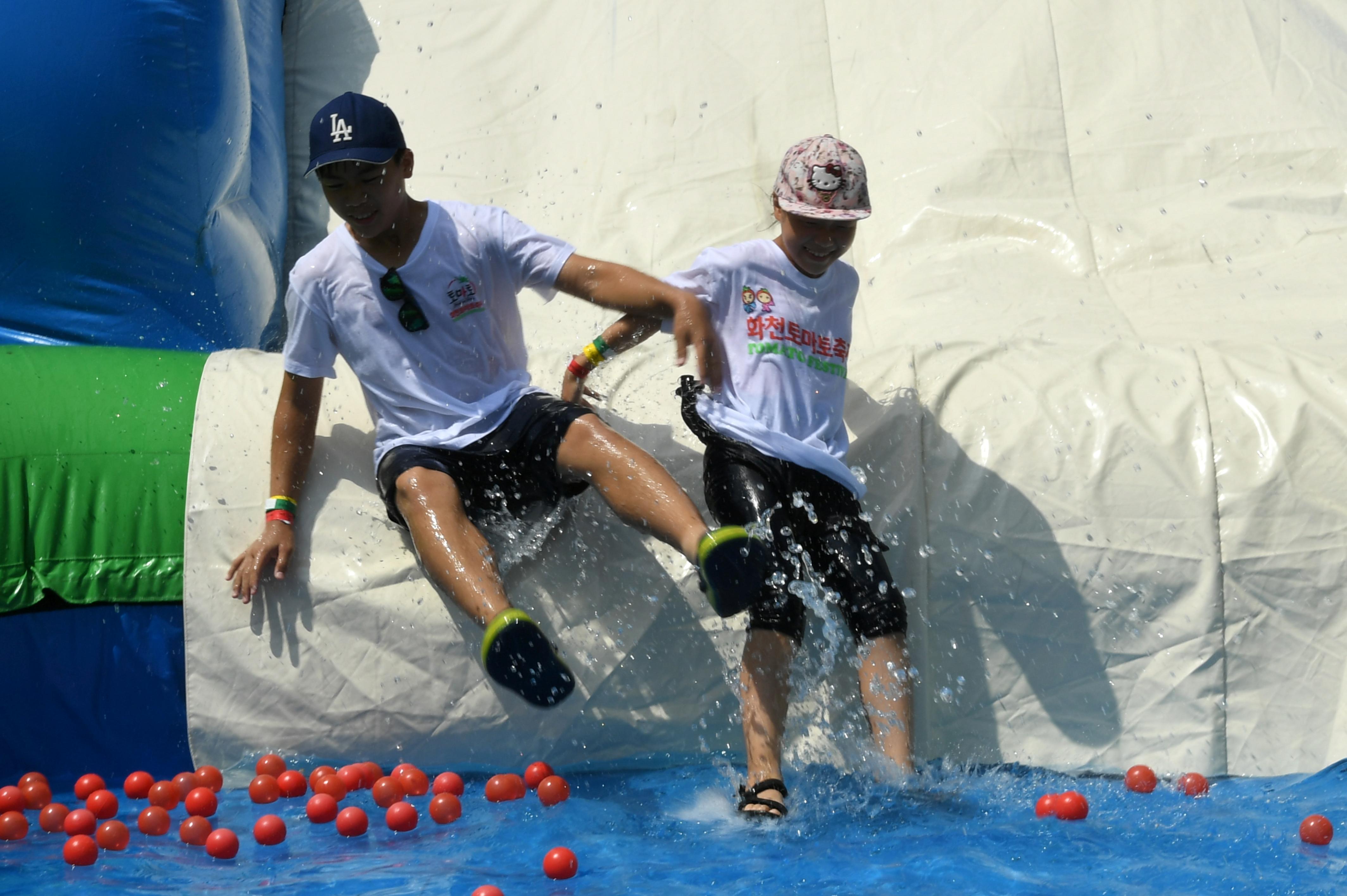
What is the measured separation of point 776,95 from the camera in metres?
3.30

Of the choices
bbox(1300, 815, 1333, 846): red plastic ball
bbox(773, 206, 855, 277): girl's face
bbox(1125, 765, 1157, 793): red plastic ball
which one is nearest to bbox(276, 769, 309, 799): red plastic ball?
bbox(773, 206, 855, 277): girl's face

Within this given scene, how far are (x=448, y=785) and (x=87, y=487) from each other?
0.76 m

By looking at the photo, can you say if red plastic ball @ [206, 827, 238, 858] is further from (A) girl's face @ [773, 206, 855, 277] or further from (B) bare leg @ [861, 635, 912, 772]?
(A) girl's face @ [773, 206, 855, 277]

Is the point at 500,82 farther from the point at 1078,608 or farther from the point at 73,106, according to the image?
the point at 1078,608

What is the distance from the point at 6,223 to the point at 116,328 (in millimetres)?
275

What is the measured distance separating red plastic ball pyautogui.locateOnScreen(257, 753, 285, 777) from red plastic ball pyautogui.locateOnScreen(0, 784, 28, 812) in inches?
13.3

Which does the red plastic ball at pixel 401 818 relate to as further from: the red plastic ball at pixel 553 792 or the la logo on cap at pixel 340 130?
the la logo on cap at pixel 340 130

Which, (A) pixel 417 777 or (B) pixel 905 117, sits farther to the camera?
(B) pixel 905 117

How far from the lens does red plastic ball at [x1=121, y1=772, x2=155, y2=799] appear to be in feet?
6.29

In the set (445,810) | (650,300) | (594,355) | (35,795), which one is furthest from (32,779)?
(650,300)

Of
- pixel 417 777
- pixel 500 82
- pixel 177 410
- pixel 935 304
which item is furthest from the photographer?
pixel 500 82

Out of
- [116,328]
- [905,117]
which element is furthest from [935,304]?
[116,328]

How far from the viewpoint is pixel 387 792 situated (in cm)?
186

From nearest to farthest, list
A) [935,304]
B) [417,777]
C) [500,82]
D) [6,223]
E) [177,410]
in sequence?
[417,777], [177,410], [6,223], [935,304], [500,82]
